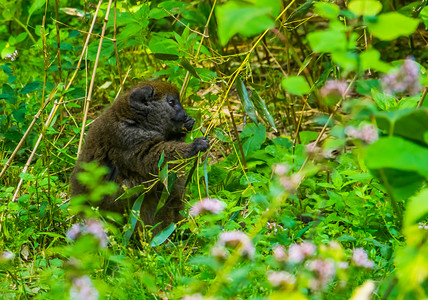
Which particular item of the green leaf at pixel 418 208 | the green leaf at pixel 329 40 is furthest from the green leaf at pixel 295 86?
the green leaf at pixel 418 208

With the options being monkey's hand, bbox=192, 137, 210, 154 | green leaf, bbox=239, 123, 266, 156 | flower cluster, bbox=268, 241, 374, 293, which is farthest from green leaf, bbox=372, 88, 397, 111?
flower cluster, bbox=268, 241, 374, 293

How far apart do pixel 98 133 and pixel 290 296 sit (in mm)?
3169

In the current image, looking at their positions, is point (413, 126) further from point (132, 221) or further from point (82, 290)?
point (132, 221)

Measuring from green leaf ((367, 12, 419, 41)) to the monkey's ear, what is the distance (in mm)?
3296

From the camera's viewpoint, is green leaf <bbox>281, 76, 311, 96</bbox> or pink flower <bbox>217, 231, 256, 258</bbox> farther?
A: pink flower <bbox>217, 231, 256, 258</bbox>

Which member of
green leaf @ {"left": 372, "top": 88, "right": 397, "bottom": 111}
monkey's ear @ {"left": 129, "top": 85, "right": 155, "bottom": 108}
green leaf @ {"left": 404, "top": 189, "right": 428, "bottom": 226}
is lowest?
monkey's ear @ {"left": 129, "top": 85, "right": 155, "bottom": 108}

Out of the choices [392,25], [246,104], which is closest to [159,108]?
[246,104]

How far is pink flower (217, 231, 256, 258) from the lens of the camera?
2.46 meters

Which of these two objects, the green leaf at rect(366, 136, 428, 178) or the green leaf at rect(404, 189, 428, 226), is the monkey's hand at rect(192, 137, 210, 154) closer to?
the green leaf at rect(366, 136, 428, 178)

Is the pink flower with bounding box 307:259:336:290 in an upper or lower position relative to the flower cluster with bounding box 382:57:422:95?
lower

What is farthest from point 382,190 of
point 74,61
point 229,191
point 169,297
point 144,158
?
point 74,61

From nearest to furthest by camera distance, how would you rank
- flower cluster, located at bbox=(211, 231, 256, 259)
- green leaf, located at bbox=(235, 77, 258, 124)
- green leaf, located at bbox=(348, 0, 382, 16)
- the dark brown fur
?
green leaf, located at bbox=(348, 0, 382, 16), flower cluster, located at bbox=(211, 231, 256, 259), green leaf, located at bbox=(235, 77, 258, 124), the dark brown fur

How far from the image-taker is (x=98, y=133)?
483 centimetres

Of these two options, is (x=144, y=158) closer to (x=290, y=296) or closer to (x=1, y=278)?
(x=1, y=278)
